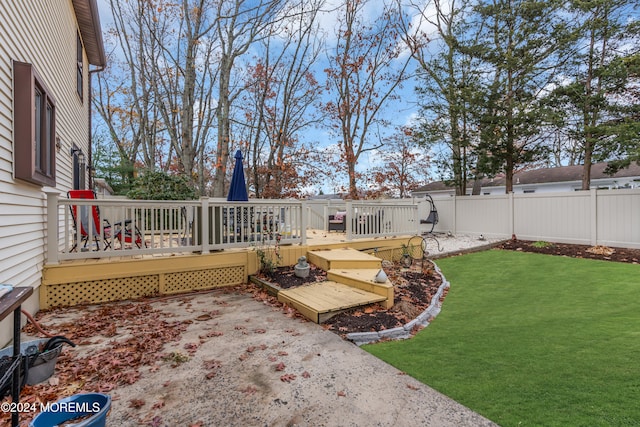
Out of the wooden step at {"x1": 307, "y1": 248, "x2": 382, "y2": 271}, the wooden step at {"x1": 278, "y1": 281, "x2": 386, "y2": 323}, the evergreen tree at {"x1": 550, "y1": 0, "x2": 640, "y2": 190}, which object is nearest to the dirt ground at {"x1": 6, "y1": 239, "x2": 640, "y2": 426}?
the wooden step at {"x1": 278, "y1": 281, "x2": 386, "y2": 323}

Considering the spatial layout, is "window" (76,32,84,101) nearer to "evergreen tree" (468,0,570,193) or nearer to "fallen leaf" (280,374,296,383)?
"fallen leaf" (280,374,296,383)

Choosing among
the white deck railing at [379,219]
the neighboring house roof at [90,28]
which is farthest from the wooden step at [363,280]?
the neighboring house roof at [90,28]

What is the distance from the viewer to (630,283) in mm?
5227

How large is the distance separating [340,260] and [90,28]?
8549 millimetres

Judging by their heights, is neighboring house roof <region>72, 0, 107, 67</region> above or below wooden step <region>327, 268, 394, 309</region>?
above

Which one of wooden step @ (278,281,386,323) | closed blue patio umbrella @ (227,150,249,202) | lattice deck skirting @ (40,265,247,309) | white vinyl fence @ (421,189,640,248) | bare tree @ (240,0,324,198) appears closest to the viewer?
wooden step @ (278,281,386,323)

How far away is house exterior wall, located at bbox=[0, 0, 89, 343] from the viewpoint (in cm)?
314

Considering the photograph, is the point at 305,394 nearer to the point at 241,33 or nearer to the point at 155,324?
the point at 155,324

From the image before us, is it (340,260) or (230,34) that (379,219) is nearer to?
(340,260)

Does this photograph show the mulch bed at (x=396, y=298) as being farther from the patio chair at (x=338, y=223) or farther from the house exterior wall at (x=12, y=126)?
the house exterior wall at (x=12, y=126)

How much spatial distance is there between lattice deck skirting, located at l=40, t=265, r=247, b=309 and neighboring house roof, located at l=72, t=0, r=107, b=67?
253 inches

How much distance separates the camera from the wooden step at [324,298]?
3934 mm

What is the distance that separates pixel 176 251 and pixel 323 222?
246 inches

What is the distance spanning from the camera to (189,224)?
5379 mm
